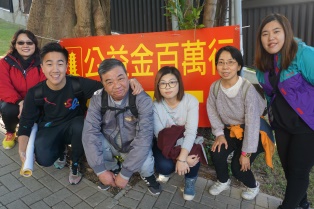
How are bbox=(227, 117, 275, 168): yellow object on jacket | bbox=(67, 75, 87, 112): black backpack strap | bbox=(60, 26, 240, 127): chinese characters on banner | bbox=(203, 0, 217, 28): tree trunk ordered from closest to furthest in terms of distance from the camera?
bbox=(227, 117, 275, 168): yellow object on jacket
bbox=(67, 75, 87, 112): black backpack strap
bbox=(60, 26, 240, 127): chinese characters on banner
bbox=(203, 0, 217, 28): tree trunk

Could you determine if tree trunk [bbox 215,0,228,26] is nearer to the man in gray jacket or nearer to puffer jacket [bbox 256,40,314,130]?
puffer jacket [bbox 256,40,314,130]

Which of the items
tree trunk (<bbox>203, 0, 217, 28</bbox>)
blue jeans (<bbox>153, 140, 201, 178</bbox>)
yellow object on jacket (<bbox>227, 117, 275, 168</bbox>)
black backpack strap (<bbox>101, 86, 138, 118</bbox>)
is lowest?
blue jeans (<bbox>153, 140, 201, 178</bbox>)

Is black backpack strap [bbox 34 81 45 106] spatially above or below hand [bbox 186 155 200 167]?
above

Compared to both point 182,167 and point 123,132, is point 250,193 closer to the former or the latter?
point 182,167

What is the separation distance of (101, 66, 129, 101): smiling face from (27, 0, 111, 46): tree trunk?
2.01 meters

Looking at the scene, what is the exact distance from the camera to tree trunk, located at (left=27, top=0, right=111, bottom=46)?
14.6 feet

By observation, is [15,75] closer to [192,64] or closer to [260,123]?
[192,64]

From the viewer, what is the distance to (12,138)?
3.84 metres

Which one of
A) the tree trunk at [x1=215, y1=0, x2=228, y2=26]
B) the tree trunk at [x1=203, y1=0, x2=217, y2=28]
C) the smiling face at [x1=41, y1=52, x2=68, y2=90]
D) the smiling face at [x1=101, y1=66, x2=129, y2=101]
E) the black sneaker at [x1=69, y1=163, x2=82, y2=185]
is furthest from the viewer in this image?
the tree trunk at [x1=215, y1=0, x2=228, y2=26]

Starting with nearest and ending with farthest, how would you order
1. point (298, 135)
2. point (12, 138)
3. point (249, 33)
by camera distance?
1. point (298, 135)
2. point (12, 138)
3. point (249, 33)

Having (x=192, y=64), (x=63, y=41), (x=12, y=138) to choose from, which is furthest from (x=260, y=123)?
(x=12, y=138)

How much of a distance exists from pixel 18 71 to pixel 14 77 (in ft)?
0.29

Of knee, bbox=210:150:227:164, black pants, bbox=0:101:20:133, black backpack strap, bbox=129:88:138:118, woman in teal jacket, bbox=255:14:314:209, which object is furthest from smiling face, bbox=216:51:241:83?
black pants, bbox=0:101:20:133

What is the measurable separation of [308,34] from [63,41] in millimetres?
4765
